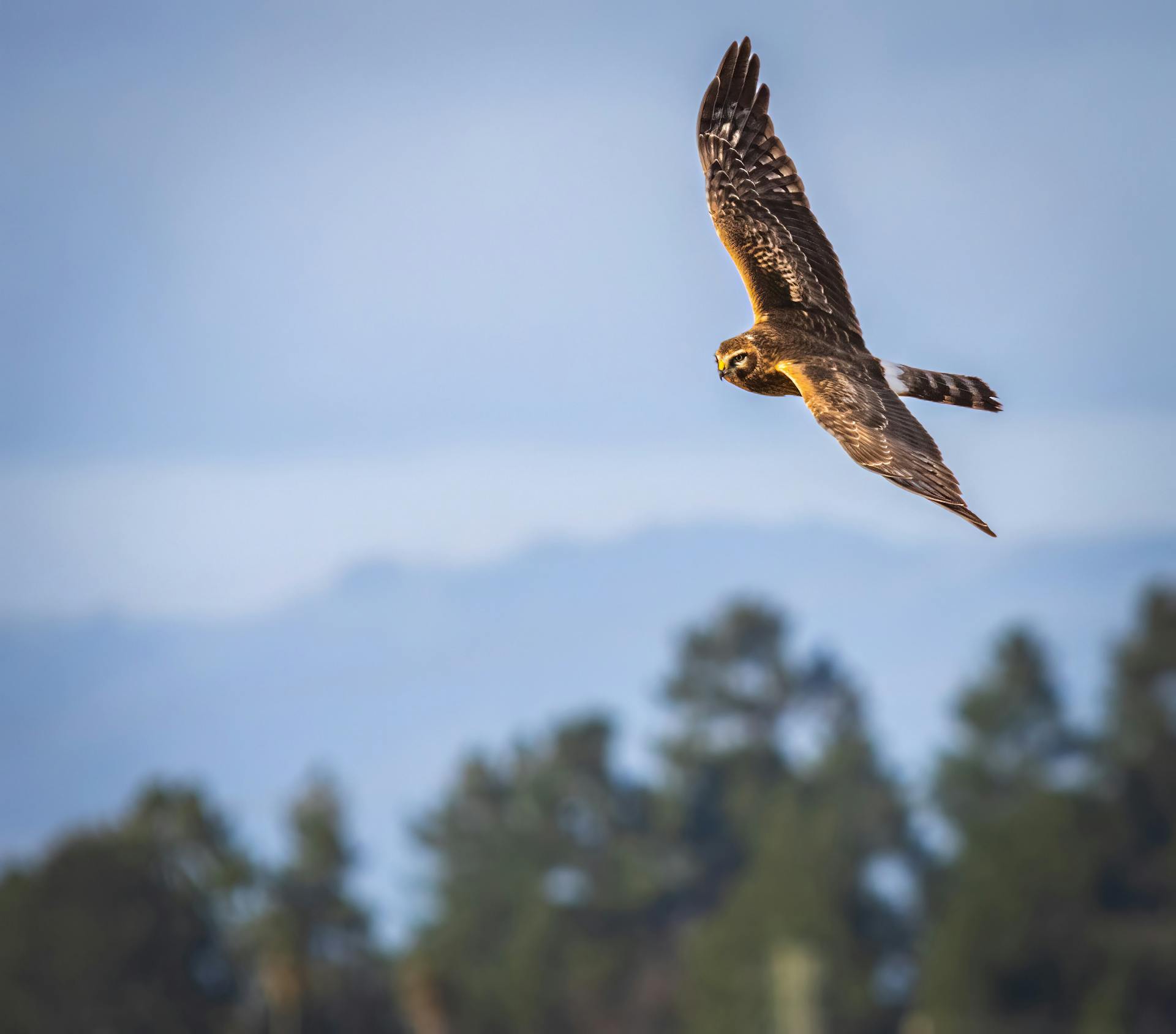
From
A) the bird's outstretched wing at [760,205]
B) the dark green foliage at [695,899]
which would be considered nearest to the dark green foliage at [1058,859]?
the dark green foliage at [695,899]

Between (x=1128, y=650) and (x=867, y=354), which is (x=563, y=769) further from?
(x=867, y=354)

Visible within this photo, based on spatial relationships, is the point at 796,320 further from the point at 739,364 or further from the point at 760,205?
the point at 760,205

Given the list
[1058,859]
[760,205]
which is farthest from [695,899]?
[760,205]

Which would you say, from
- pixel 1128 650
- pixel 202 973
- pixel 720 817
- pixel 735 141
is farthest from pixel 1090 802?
pixel 735 141

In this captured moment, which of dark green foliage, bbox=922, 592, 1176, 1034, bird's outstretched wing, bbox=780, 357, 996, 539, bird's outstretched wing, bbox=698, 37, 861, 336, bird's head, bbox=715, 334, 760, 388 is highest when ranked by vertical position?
dark green foliage, bbox=922, 592, 1176, 1034

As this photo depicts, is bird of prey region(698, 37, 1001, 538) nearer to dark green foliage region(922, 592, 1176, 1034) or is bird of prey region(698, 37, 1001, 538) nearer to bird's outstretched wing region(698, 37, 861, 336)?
bird's outstretched wing region(698, 37, 861, 336)

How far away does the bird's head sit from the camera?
14.8 meters

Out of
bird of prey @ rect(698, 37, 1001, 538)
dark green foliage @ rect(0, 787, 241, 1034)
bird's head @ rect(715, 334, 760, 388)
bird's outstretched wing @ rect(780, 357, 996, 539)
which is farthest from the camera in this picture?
dark green foliage @ rect(0, 787, 241, 1034)

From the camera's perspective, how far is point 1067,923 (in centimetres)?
7112

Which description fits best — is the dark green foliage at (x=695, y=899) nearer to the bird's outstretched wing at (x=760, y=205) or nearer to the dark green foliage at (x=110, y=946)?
the dark green foliage at (x=110, y=946)

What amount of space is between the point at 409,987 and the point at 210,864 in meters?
7.90

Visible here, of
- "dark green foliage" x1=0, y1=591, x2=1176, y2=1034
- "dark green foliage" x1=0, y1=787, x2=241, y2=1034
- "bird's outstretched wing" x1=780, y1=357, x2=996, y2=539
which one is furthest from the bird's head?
"dark green foliage" x1=0, y1=787, x2=241, y2=1034

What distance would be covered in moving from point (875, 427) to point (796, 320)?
6.28 feet

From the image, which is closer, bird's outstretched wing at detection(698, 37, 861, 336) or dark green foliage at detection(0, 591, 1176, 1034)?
bird's outstretched wing at detection(698, 37, 861, 336)
